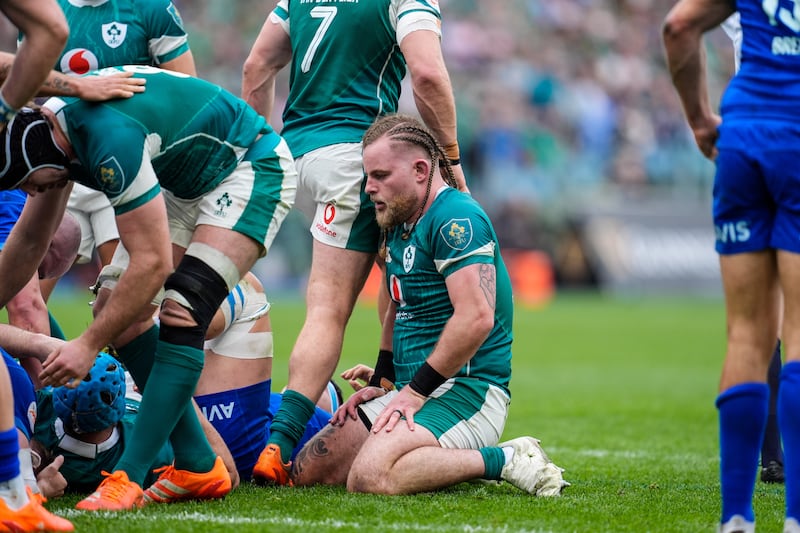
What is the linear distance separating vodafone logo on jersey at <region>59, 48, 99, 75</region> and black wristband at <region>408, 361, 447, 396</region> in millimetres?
2502

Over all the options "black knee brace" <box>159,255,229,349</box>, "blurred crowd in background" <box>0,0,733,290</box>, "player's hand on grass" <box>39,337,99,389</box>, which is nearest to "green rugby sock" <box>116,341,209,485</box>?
"black knee brace" <box>159,255,229,349</box>

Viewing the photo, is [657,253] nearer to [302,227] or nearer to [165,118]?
[302,227]

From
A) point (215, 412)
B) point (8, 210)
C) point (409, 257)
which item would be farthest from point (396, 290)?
point (8, 210)

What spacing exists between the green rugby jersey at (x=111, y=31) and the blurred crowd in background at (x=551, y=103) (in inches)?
505

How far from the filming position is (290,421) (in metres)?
5.07

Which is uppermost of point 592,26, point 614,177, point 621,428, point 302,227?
point 592,26

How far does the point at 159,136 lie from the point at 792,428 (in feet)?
8.03

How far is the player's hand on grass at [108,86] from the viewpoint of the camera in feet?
12.6

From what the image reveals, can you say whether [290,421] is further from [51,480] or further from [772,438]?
[772,438]

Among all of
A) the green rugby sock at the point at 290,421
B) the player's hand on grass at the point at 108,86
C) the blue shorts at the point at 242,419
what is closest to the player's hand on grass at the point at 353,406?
Result: the green rugby sock at the point at 290,421

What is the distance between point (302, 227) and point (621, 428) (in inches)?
482

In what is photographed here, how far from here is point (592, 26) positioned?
25.1 meters

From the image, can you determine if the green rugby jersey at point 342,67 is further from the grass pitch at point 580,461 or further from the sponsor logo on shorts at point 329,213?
the grass pitch at point 580,461

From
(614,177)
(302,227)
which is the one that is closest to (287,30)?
(302,227)
